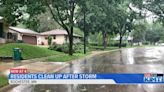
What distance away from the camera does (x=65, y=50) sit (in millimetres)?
50062

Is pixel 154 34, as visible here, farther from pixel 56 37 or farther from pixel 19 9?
pixel 19 9

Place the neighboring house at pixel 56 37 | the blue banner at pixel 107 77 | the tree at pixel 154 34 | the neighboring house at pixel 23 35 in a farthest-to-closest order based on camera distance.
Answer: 1. the tree at pixel 154 34
2. the neighboring house at pixel 56 37
3. the neighboring house at pixel 23 35
4. the blue banner at pixel 107 77

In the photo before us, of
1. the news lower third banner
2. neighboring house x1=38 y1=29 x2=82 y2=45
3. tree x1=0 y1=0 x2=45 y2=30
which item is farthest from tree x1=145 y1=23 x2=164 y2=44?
the news lower third banner

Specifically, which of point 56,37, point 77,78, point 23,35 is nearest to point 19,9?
point 77,78

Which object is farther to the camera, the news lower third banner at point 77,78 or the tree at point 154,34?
the tree at point 154,34

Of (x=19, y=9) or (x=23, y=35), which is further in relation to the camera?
(x=23, y=35)

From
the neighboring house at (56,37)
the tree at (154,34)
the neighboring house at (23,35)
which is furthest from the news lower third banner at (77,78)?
the tree at (154,34)

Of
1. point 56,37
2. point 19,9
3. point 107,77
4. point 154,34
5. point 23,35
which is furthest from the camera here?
point 154,34

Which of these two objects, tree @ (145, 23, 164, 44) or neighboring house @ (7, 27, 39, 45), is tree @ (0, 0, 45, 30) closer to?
neighboring house @ (7, 27, 39, 45)

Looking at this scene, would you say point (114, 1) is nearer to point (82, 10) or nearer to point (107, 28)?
point (82, 10)

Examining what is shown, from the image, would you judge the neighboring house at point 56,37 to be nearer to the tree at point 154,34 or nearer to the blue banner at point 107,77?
the tree at point 154,34

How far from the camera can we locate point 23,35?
73.6m

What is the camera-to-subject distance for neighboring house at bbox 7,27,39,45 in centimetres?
6612

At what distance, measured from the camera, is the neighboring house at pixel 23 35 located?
66.1m
